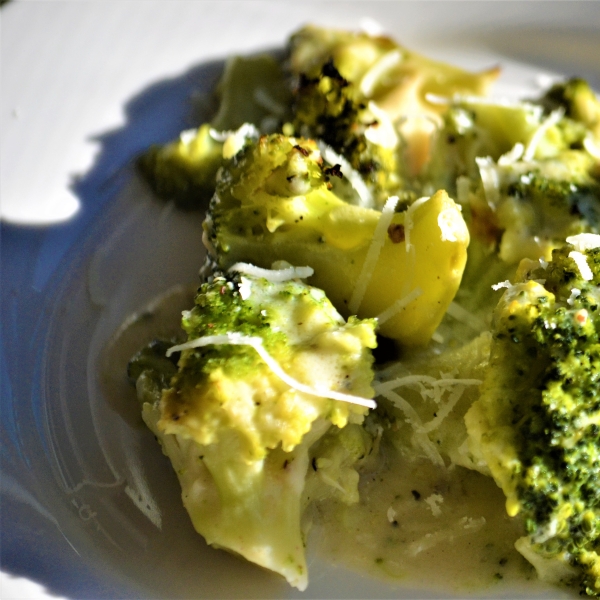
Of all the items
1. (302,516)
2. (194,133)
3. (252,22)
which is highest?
(252,22)

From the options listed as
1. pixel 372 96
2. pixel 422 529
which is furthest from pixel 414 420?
pixel 372 96

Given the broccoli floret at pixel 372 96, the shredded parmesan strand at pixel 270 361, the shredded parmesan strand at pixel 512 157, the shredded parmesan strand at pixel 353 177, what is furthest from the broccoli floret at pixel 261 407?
the shredded parmesan strand at pixel 512 157

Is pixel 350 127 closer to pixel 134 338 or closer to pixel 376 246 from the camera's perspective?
pixel 376 246

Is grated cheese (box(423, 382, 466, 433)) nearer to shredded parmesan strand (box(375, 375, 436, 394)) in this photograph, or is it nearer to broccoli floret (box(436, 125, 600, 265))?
shredded parmesan strand (box(375, 375, 436, 394))

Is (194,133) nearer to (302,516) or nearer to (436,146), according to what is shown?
(436,146)

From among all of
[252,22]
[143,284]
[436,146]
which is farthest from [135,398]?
[252,22]

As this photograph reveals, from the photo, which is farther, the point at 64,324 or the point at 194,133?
the point at 194,133

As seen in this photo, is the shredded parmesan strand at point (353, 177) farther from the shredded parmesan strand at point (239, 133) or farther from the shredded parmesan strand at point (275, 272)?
the shredded parmesan strand at point (275, 272)

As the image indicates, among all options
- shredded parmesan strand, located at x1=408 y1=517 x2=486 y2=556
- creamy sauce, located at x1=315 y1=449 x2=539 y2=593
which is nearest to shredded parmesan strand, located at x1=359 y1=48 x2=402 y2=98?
creamy sauce, located at x1=315 y1=449 x2=539 y2=593

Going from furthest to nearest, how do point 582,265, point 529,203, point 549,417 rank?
point 529,203 → point 582,265 → point 549,417
